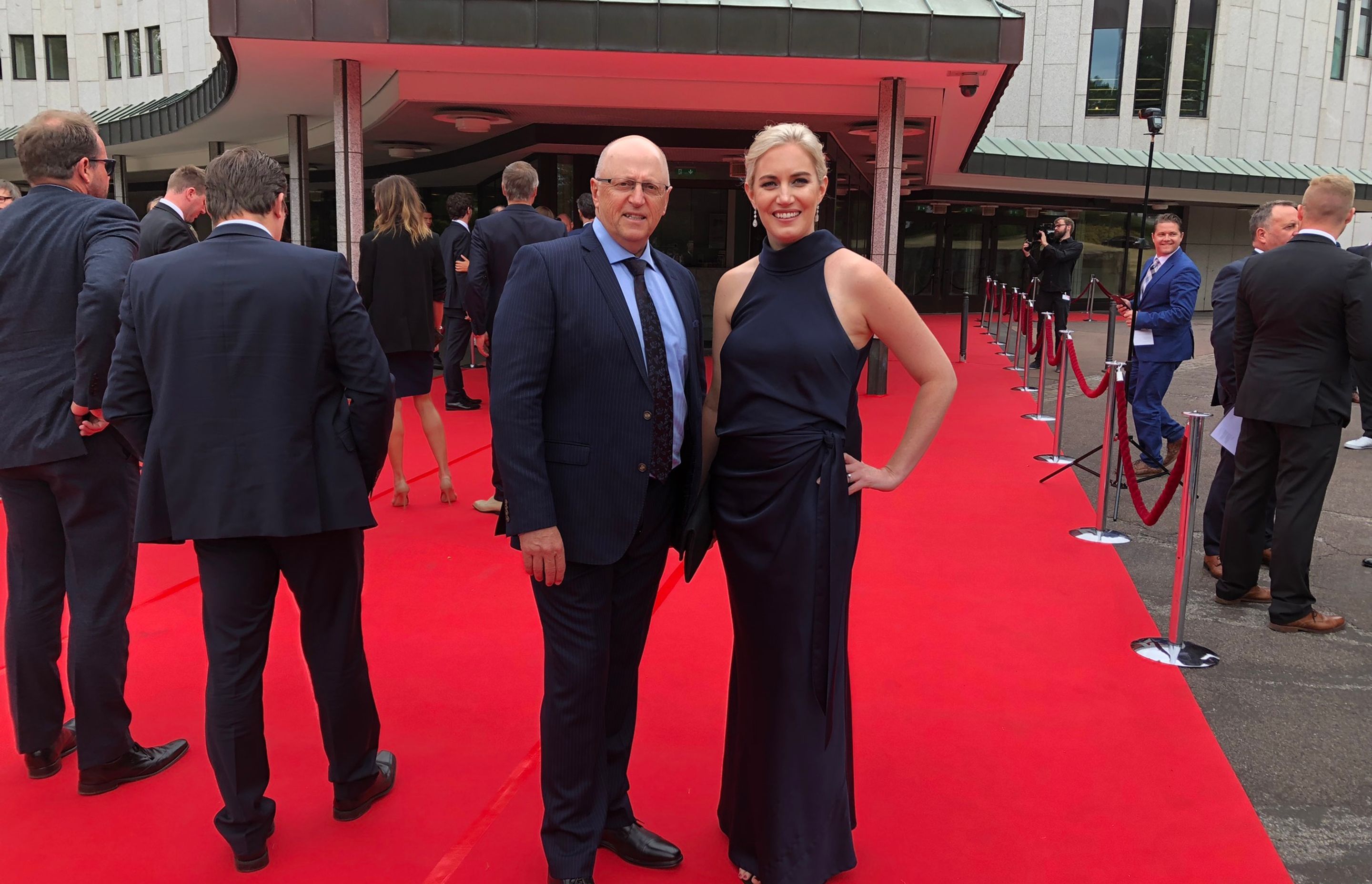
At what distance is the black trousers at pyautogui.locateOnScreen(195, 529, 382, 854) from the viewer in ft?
9.52

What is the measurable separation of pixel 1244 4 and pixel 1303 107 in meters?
3.87

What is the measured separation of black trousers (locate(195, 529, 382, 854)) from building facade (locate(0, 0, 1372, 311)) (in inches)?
263

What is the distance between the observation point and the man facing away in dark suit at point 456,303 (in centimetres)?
921

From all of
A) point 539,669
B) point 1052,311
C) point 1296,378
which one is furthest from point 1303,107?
point 539,669

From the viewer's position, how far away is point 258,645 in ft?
9.73

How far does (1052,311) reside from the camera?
51.2 ft

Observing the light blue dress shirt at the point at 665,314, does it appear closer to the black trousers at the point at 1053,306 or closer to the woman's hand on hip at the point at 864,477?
the woman's hand on hip at the point at 864,477

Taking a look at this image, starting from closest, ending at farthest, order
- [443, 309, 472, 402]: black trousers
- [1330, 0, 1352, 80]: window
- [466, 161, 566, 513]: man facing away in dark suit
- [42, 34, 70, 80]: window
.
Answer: [466, 161, 566, 513]: man facing away in dark suit, [443, 309, 472, 402]: black trousers, [1330, 0, 1352, 80]: window, [42, 34, 70, 80]: window

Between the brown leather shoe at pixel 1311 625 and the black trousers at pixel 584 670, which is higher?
the black trousers at pixel 584 670

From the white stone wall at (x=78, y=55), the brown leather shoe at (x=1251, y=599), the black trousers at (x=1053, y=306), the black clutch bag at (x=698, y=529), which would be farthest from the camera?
the white stone wall at (x=78, y=55)

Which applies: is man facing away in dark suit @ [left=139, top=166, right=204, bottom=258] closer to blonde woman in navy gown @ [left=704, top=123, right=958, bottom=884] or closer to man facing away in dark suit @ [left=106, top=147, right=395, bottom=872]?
man facing away in dark suit @ [left=106, top=147, right=395, bottom=872]

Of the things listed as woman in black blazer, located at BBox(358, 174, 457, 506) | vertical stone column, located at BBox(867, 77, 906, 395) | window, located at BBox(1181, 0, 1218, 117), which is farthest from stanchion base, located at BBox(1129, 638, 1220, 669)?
window, located at BBox(1181, 0, 1218, 117)

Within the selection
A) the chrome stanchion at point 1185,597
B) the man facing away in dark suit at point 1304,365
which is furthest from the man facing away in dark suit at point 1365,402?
the chrome stanchion at point 1185,597

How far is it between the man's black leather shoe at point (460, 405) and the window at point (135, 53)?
99.7ft
